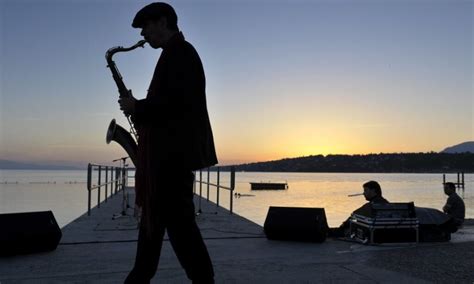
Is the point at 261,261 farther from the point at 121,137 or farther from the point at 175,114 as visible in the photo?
the point at 175,114

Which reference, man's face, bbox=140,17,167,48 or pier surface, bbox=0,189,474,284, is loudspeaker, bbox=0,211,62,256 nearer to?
pier surface, bbox=0,189,474,284

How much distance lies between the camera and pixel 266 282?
3.92 metres

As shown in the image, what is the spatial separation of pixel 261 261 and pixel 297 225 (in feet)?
4.48

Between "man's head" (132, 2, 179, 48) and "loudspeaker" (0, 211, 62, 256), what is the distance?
3.11 meters

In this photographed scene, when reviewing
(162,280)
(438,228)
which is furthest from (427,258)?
(162,280)

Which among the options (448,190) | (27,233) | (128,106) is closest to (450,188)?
(448,190)

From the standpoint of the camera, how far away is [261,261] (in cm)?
477

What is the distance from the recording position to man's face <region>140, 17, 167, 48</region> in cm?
284

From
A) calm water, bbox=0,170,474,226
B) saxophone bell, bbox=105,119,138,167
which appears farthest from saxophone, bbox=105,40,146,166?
calm water, bbox=0,170,474,226

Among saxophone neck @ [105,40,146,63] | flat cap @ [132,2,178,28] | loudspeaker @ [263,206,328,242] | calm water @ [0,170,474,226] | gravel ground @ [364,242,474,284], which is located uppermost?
saxophone neck @ [105,40,146,63]

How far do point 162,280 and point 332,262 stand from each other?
175 cm

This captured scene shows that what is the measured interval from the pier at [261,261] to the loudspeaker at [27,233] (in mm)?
99

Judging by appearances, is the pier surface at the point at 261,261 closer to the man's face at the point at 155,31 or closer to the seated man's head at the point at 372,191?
the seated man's head at the point at 372,191

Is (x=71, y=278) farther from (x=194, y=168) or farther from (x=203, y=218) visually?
(x=203, y=218)
